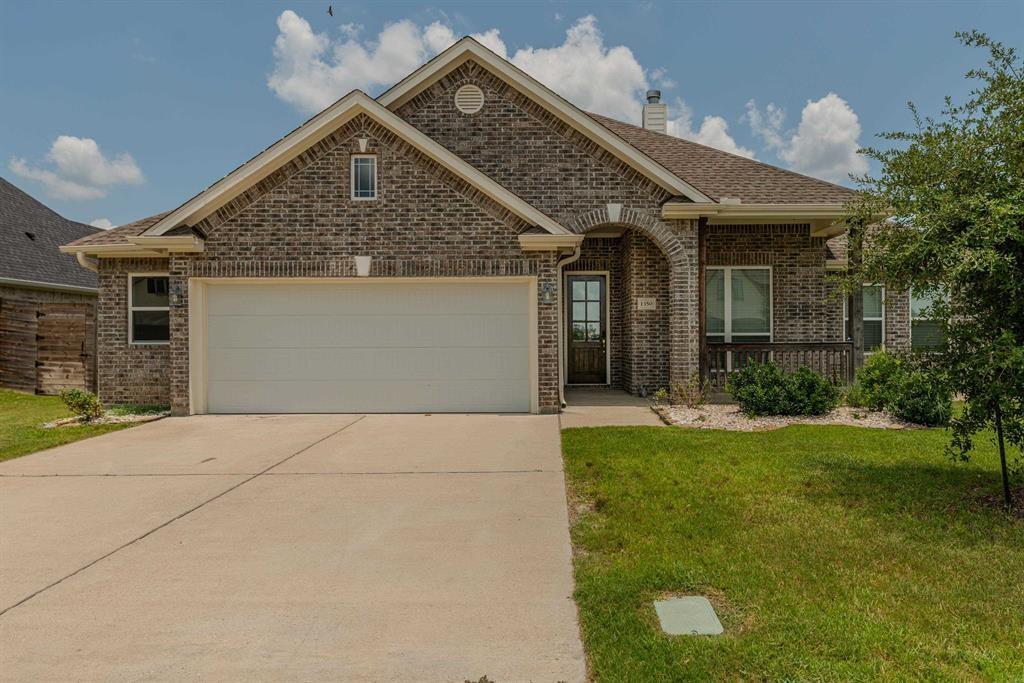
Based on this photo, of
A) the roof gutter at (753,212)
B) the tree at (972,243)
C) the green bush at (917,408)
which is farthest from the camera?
the roof gutter at (753,212)

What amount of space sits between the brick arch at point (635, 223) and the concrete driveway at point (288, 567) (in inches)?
211

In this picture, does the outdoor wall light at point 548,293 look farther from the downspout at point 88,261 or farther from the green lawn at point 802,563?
the downspout at point 88,261

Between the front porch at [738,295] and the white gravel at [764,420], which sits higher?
the front porch at [738,295]

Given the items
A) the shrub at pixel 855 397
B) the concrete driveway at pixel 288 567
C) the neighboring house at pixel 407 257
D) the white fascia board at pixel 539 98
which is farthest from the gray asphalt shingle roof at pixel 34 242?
the shrub at pixel 855 397

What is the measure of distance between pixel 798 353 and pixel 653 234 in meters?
3.68

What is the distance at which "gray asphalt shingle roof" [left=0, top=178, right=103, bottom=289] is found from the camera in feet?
57.8

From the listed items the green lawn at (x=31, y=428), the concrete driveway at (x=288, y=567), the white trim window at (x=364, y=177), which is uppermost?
the white trim window at (x=364, y=177)

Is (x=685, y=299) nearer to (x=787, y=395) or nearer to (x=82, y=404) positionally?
(x=787, y=395)

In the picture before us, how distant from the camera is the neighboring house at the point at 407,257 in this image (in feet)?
34.1

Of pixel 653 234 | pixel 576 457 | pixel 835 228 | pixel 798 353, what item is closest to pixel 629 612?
pixel 576 457

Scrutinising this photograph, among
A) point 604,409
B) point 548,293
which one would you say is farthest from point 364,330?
point 604,409

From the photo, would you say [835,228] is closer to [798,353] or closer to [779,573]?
[798,353]

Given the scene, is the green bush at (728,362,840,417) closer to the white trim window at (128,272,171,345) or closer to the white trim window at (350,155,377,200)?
the white trim window at (350,155,377,200)

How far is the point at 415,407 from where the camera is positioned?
10797 mm
